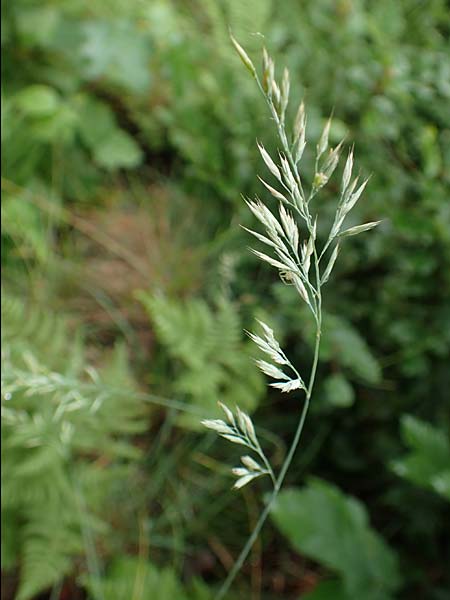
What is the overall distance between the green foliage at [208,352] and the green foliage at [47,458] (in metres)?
0.16

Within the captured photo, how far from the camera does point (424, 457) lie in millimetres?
1707

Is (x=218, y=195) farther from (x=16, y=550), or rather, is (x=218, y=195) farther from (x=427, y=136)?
(x=16, y=550)

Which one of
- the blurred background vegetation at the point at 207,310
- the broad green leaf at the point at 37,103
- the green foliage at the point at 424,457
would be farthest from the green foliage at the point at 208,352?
the broad green leaf at the point at 37,103

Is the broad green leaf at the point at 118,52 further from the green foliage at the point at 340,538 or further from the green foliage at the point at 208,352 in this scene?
the green foliage at the point at 340,538

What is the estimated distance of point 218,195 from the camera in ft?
7.68

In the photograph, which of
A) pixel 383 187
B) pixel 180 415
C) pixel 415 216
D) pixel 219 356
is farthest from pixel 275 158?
pixel 180 415

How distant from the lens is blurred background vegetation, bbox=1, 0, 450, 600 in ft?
5.62

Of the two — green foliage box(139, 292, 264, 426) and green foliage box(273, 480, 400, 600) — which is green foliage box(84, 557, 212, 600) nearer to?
green foliage box(273, 480, 400, 600)

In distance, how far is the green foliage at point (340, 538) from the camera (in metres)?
1.73

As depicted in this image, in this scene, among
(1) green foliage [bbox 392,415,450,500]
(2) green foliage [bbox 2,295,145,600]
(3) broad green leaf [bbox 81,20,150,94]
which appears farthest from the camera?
(3) broad green leaf [bbox 81,20,150,94]

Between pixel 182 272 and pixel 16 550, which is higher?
pixel 182 272

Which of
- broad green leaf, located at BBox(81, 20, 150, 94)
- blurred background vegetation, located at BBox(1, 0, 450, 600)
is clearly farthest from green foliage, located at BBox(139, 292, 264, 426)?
broad green leaf, located at BBox(81, 20, 150, 94)

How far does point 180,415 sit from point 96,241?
74cm

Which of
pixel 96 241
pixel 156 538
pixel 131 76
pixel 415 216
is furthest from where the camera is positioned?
pixel 96 241
